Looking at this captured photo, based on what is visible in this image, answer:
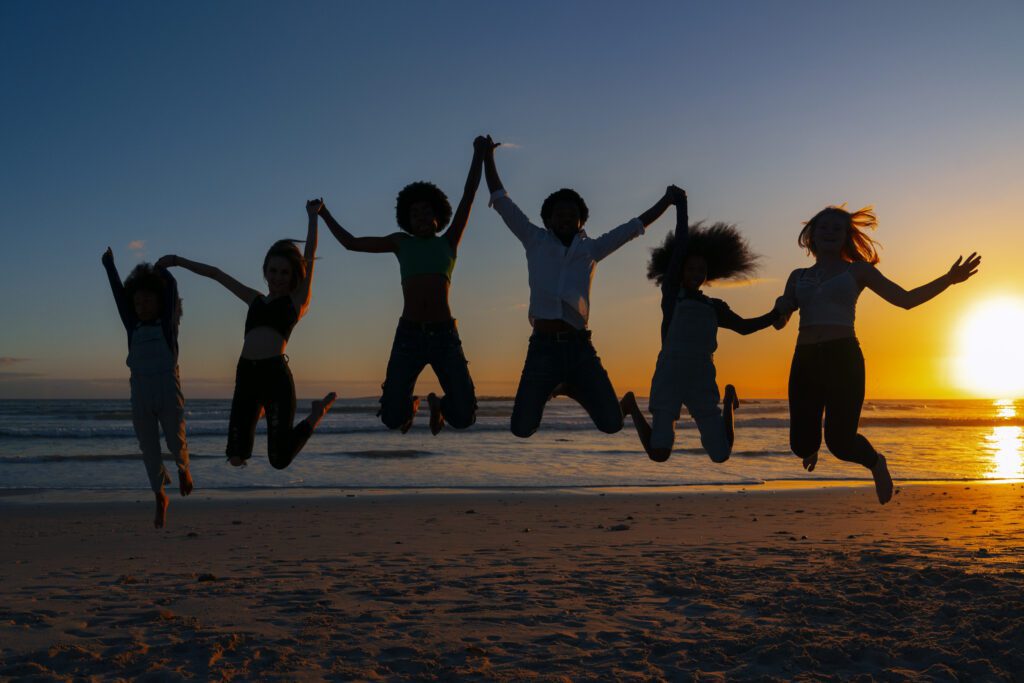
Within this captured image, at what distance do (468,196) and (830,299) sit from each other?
2.96 m

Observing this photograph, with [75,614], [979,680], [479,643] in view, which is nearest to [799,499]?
[979,680]

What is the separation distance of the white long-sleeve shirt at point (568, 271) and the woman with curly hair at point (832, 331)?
1354 millimetres

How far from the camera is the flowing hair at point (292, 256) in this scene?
257 inches

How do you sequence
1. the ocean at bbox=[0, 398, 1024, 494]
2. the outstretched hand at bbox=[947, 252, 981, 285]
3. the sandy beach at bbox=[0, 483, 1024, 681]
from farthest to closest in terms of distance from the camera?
1. the ocean at bbox=[0, 398, 1024, 494]
2. the sandy beach at bbox=[0, 483, 1024, 681]
3. the outstretched hand at bbox=[947, 252, 981, 285]

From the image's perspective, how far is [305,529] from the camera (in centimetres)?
2016

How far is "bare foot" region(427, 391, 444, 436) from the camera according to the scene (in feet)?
23.1

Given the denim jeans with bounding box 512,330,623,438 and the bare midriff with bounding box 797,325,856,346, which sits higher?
the bare midriff with bounding box 797,325,856,346

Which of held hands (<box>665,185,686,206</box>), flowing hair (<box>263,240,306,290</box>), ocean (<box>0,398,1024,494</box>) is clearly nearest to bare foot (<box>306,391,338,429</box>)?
flowing hair (<box>263,240,306,290</box>)

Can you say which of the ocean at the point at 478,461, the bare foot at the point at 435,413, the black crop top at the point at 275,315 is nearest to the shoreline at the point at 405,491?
the ocean at the point at 478,461

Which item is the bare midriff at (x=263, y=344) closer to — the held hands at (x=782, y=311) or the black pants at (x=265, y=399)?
the black pants at (x=265, y=399)

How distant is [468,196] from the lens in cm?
701

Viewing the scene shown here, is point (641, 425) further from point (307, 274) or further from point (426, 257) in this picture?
point (307, 274)

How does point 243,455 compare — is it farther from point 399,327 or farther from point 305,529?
point 305,529

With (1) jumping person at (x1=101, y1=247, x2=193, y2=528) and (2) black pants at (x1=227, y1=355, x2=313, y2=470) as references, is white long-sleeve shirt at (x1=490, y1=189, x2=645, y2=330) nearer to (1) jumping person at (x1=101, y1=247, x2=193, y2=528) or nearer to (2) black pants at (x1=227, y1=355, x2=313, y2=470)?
(2) black pants at (x1=227, y1=355, x2=313, y2=470)
